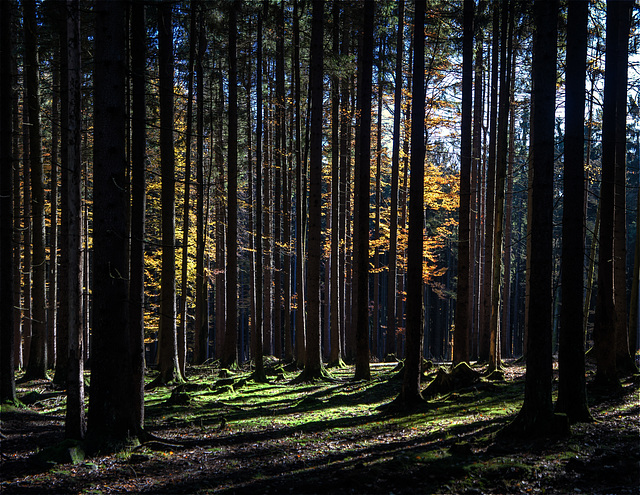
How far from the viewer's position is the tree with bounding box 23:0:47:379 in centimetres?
1393

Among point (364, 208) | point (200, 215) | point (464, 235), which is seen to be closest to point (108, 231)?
point (364, 208)

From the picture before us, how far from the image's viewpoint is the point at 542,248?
7.48 metres

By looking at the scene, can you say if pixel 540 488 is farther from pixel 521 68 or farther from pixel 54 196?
pixel 521 68

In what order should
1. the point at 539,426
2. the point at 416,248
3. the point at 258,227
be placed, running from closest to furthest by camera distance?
the point at 539,426
the point at 416,248
the point at 258,227

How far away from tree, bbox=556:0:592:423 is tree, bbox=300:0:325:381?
7755 millimetres

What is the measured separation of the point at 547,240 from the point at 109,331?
6742 millimetres

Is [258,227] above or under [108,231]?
above

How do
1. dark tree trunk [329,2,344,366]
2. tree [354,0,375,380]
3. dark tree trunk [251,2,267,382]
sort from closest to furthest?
tree [354,0,375,380]
dark tree trunk [251,2,267,382]
dark tree trunk [329,2,344,366]

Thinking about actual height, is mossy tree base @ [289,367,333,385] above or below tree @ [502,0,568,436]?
below

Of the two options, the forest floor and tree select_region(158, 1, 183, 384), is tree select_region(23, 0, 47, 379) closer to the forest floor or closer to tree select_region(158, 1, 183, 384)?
tree select_region(158, 1, 183, 384)

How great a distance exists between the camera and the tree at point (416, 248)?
35.0 feet

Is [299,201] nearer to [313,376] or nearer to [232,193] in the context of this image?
[232,193]

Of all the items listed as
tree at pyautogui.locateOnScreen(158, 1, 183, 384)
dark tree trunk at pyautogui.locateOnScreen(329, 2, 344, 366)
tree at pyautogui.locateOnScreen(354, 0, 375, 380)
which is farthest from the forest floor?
dark tree trunk at pyautogui.locateOnScreen(329, 2, 344, 366)

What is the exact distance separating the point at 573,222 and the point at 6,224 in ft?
39.4
